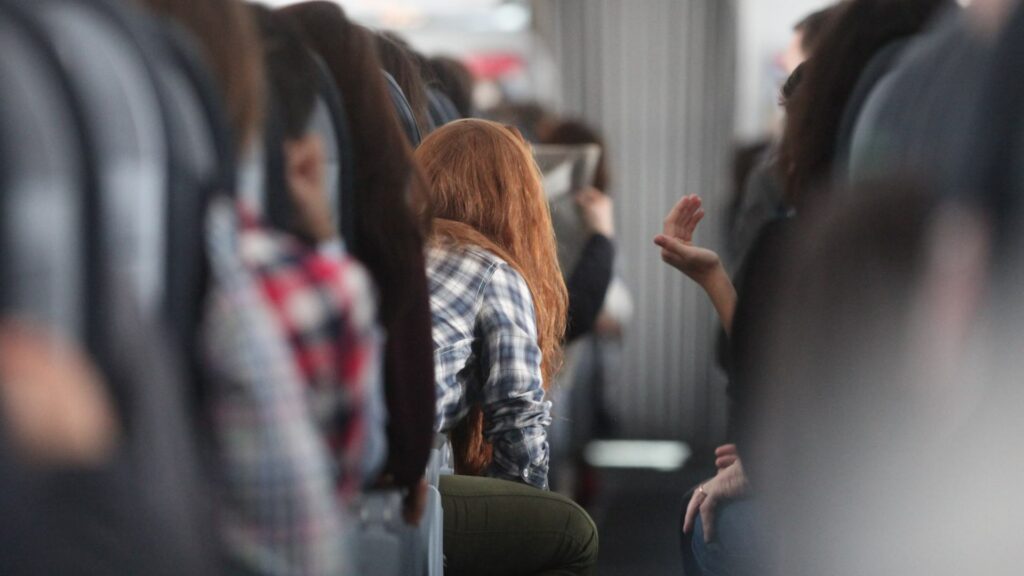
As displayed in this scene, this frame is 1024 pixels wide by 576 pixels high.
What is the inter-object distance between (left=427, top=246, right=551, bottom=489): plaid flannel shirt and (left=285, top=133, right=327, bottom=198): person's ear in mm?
549

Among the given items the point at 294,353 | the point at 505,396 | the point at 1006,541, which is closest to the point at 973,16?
the point at 1006,541

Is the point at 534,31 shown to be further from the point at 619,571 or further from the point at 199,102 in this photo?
the point at 199,102

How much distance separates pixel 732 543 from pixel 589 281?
87 cm

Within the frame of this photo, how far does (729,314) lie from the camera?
112 cm

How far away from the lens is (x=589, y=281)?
1.99 metres

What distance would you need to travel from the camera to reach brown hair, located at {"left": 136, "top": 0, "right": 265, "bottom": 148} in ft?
2.84

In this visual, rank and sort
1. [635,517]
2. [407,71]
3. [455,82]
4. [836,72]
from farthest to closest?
[635,517]
[455,82]
[407,71]
[836,72]

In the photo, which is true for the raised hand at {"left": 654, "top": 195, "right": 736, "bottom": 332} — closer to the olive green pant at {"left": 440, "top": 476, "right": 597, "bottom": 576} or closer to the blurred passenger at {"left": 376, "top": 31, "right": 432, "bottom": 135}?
the blurred passenger at {"left": 376, "top": 31, "right": 432, "bottom": 135}

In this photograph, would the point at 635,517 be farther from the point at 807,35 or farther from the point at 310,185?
the point at 310,185

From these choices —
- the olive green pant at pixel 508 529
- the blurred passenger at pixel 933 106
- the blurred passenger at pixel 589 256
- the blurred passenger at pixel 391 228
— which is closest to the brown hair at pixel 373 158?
the blurred passenger at pixel 391 228

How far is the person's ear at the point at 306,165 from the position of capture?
940 mm

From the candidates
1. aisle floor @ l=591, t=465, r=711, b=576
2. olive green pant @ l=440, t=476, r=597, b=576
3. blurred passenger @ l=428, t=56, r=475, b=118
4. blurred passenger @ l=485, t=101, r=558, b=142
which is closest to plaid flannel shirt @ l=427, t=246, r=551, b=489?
olive green pant @ l=440, t=476, r=597, b=576

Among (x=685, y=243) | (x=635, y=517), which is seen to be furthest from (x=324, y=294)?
(x=635, y=517)

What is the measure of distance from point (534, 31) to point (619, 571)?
2056 mm
